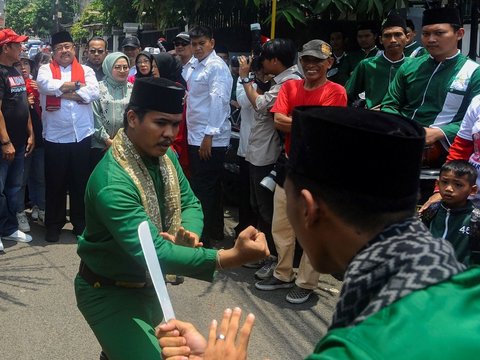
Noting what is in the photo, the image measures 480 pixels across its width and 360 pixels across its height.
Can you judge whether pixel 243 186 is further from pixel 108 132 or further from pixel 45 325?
pixel 45 325

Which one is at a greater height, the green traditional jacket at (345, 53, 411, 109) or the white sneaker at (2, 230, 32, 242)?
the green traditional jacket at (345, 53, 411, 109)

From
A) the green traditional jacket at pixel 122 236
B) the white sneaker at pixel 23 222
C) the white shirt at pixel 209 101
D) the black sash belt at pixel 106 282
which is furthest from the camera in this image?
the white sneaker at pixel 23 222

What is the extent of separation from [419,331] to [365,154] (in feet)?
1.34

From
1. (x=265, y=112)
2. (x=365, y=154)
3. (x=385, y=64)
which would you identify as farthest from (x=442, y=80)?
(x=365, y=154)

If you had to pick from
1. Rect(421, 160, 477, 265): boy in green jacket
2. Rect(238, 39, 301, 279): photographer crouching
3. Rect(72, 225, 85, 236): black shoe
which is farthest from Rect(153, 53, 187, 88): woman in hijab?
Rect(421, 160, 477, 265): boy in green jacket

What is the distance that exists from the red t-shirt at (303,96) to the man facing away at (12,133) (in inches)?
105

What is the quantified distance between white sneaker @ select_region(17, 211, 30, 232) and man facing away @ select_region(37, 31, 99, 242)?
412 mm

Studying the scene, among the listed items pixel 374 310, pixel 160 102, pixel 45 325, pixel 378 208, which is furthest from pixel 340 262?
pixel 45 325

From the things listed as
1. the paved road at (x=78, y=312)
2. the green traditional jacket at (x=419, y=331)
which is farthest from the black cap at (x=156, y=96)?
the paved road at (x=78, y=312)

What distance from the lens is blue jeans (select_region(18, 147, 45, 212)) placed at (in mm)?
7227

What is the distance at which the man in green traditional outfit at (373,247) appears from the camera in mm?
1139

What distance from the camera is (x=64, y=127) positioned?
21.0ft

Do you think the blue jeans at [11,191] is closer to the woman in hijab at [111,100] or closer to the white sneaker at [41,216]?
the white sneaker at [41,216]

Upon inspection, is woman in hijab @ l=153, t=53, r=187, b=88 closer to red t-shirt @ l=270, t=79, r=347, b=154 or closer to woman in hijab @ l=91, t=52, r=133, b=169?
woman in hijab @ l=91, t=52, r=133, b=169
